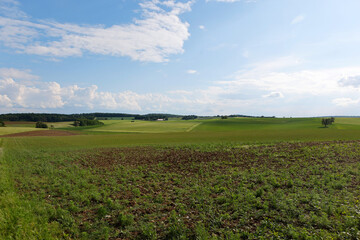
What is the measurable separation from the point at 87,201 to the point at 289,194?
1171 centimetres

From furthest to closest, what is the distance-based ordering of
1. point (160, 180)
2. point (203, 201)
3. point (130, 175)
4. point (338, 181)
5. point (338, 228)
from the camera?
point (130, 175) → point (160, 180) → point (338, 181) → point (203, 201) → point (338, 228)

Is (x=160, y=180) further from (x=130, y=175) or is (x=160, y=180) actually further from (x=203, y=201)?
(x=203, y=201)

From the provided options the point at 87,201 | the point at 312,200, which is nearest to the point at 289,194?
the point at 312,200

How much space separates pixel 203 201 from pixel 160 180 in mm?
5493

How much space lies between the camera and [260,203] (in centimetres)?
999

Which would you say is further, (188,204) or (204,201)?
(204,201)

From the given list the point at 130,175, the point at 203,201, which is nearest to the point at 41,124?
the point at 130,175

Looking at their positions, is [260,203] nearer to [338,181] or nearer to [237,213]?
[237,213]

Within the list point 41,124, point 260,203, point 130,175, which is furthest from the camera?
point 41,124

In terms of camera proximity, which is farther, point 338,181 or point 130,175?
point 130,175

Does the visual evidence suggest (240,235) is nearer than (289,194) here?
Yes

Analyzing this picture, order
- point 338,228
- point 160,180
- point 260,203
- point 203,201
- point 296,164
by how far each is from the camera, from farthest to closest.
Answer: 1. point 296,164
2. point 160,180
3. point 203,201
4. point 260,203
5. point 338,228

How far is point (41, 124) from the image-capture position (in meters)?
114

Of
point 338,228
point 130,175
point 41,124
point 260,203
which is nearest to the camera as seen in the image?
point 338,228
